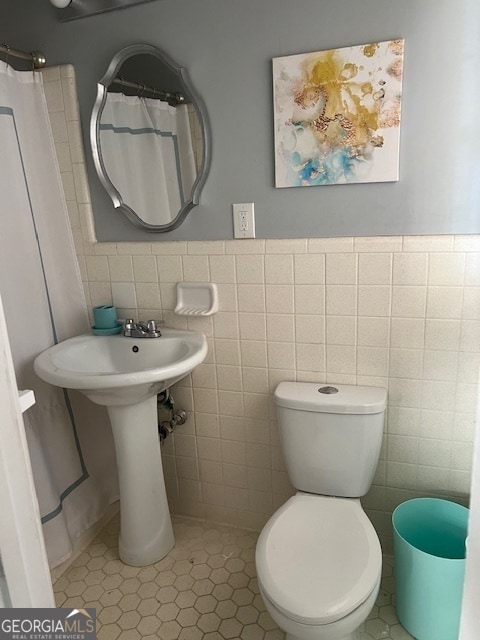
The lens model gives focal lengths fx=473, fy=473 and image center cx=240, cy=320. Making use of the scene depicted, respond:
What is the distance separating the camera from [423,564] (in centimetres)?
138

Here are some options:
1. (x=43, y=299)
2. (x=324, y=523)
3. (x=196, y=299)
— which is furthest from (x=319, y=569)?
(x=43, y=299)

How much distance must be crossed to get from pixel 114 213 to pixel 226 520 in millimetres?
1338

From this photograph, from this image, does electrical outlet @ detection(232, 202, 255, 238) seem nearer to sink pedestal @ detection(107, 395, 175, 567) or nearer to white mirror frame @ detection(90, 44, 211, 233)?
white mirror frame @ detection(90, 44, 211, 233)

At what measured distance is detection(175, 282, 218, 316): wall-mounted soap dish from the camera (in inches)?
68.3

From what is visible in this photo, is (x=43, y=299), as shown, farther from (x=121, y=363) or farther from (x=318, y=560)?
(x=318, y=560)

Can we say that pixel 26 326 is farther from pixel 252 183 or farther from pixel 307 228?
pixel 307 228

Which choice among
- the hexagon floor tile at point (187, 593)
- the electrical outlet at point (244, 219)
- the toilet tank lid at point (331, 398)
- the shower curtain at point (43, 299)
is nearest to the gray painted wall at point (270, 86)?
the electrical outlet at point (244, 219)

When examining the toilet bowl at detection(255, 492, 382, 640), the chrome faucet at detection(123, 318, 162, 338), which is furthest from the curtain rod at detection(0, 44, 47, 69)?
the toilet bowl at detection(255, 492, 382, 640)

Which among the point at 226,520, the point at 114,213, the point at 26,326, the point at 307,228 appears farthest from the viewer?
the point at 226,520

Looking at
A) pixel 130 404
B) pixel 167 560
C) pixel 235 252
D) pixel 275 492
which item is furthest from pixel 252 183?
pixel 167 560

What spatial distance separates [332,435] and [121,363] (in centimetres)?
82

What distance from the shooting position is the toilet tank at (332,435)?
1499 mm

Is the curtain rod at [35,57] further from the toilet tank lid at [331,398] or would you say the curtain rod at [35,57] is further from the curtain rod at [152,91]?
the toilet tank lid at [331,398]

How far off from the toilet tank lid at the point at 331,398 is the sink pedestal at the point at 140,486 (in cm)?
50
